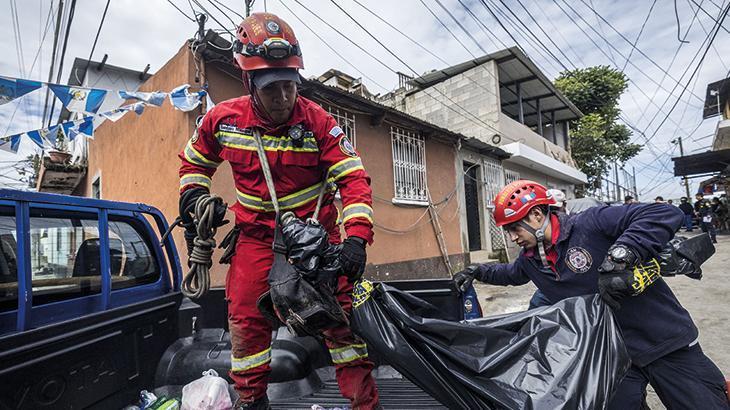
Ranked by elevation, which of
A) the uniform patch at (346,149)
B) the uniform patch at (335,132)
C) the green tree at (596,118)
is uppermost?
the green tree at (596,118)

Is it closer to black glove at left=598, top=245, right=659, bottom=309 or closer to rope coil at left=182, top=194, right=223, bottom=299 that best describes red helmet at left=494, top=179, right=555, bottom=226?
black glove at left=598, top=245, right=659, bottom=309

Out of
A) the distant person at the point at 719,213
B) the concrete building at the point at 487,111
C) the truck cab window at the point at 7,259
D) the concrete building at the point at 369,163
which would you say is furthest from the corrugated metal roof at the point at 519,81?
the truck cab window at the point at 7,259

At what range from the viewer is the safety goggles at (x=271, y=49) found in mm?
1557

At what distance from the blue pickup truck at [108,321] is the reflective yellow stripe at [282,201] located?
783 millimetres

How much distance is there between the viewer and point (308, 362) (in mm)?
2189

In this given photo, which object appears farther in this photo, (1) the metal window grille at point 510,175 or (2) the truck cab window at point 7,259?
(1) the metal window grille at point 510,175

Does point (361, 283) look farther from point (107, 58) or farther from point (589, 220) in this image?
point (107, 58)

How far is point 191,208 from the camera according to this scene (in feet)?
5.65

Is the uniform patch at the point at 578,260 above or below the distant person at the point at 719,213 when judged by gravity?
above

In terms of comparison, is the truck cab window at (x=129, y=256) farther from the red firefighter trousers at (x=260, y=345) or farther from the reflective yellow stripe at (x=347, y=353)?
the reflective yellow stripe at (x=347, y=353)

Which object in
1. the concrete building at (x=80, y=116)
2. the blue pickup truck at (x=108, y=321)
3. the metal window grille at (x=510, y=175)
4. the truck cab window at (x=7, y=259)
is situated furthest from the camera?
the metal window grille at (x=510, y=175)

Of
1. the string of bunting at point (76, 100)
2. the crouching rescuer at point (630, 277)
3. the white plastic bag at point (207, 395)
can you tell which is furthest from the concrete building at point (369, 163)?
the crouching rescuer at point (630, 277)

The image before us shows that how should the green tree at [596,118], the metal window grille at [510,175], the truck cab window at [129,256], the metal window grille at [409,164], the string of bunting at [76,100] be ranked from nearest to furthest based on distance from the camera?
the truck cab window at [129,256] < the string of bunting at [76,100] < the metal window grille at [409,164] < the metal window grille at [510,175] < the green tree at [596,118]

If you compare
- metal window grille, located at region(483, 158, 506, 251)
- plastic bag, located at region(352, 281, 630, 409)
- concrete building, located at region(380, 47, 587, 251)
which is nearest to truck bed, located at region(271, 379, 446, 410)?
plastic bag, located at region(352, 281, 630, 409)
